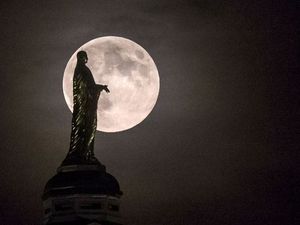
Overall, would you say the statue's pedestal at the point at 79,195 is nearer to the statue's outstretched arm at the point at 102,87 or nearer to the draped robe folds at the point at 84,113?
the draped robe folds at the point at 84,113

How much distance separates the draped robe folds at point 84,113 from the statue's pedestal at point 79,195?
3.85 feet

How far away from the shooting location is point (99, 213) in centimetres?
6088

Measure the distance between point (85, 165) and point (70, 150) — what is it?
1.59 m

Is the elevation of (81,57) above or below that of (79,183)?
above

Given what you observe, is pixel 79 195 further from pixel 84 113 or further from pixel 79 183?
pixel 84 113

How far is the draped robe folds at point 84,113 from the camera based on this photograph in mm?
62000

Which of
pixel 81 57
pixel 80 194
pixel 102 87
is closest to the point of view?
pixel 80 194

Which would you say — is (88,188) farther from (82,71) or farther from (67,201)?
(82,71)

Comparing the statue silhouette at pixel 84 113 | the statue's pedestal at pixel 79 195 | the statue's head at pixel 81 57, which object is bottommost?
the statue's pedestal at pixel 79 195

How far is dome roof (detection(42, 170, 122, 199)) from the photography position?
6056cm

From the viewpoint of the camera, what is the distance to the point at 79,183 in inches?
2386

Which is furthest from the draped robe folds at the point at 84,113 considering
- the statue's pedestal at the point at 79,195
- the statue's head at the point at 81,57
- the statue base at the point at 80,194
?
the statue's pedestal at the point at 79,195

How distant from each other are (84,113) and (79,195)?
15.1 feet

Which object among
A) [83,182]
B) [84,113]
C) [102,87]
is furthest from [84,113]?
[83,182]
